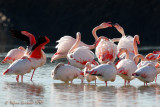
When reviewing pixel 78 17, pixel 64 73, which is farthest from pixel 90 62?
pixel 78 17

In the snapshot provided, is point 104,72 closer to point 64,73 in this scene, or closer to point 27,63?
point 64,73

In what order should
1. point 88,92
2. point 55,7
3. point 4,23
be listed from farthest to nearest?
point 55,7 < point 4,23 < point 88,92

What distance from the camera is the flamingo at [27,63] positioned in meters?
12.6

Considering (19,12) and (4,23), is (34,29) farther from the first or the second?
(19,12)

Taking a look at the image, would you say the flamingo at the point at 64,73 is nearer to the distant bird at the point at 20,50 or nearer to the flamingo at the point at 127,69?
the flamingo at the point at 127,69

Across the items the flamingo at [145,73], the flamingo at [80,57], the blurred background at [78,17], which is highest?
the blurred background at [78,17]

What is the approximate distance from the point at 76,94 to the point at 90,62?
3.25 m

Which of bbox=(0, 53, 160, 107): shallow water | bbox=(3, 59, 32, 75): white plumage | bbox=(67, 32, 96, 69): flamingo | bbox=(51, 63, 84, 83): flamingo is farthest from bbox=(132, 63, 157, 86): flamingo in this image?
bbox=(3, 59, 32, 75): white plumage

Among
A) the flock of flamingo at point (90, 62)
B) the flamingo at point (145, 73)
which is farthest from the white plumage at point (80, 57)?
the flamingo at point (145, 73)

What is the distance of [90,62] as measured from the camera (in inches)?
535

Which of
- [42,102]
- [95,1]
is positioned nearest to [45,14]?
[95,1]

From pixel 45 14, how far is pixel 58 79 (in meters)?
53.3

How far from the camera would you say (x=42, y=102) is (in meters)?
9.30

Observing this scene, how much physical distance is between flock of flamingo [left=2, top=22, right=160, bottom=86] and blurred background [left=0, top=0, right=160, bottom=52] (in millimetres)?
34821
